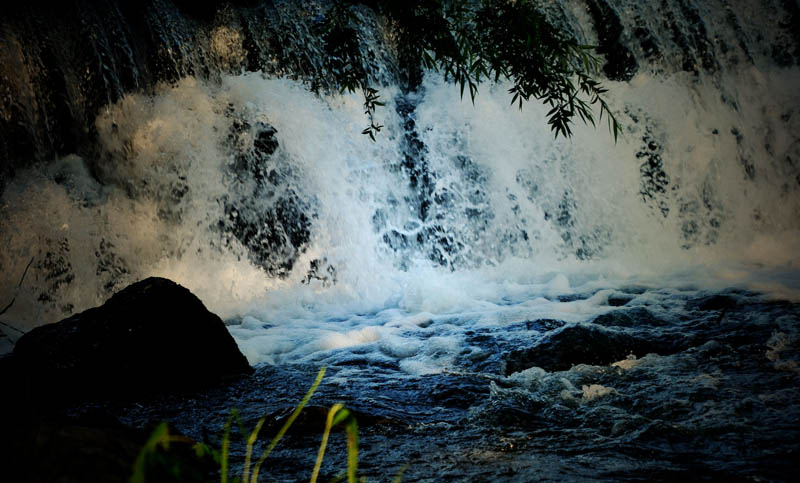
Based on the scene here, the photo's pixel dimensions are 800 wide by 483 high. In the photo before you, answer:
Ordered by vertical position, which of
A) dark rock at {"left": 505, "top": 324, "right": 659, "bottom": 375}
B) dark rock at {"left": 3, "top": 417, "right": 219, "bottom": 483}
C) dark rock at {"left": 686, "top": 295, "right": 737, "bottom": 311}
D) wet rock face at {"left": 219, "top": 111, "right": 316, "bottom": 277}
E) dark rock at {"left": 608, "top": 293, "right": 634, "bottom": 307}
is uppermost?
wet rock face at {"left": 219, "top": 111, "right": 316, "bottom": 277}

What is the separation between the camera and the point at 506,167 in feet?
34.3

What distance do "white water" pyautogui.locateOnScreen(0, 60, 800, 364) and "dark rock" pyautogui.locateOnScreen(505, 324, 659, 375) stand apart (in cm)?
204

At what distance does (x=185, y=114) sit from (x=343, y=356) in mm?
5794

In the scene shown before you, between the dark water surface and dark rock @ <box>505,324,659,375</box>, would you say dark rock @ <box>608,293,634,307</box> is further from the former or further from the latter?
dark rock @ <box>505,324,659,375</box>

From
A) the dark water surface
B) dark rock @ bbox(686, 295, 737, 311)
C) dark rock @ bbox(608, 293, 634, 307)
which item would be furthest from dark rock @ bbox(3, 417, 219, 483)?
dark rock @ bbox(608, 293, 634, 307)

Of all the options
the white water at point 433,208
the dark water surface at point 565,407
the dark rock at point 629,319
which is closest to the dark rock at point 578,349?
the dark water surface at point 565,407

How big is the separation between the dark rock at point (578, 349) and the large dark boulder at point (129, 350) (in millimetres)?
2454

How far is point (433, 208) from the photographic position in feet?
34.4

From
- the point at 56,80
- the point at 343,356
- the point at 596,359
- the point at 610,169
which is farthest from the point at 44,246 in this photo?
the point at 610,169

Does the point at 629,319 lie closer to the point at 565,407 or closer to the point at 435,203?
the point at 565,407

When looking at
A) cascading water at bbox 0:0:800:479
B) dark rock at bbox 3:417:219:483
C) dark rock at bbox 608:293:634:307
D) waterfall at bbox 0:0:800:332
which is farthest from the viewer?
waterfall at bbox 0:0:800:332

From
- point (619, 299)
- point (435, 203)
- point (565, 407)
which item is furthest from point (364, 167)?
point (565, 407)

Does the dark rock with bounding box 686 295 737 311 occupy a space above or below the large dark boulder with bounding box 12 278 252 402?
below

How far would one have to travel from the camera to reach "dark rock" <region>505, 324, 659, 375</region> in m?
4.20
